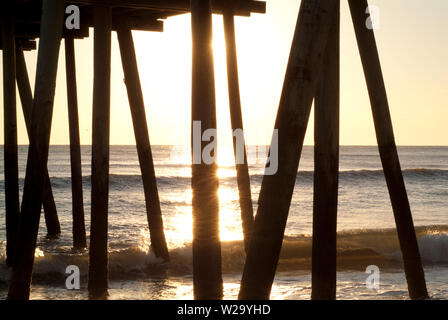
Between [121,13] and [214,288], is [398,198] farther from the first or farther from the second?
[121,13]

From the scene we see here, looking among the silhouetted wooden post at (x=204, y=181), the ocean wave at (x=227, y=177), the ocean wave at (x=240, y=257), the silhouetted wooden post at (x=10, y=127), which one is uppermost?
the ocean wave at (x=227, y=177)

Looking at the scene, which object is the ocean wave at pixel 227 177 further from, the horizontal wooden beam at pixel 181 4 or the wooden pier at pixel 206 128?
the horizontal wooden beam at pixel 181 4

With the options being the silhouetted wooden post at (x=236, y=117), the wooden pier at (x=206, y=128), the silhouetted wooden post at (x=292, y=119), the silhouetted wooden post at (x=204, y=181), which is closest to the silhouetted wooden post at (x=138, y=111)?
the wooden pier at (x=206, y=128)

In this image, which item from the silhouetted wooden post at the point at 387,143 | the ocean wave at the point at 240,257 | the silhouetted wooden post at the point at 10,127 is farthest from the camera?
the ocean wave at the point at 240,257

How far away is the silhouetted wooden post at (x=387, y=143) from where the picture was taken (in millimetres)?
6164

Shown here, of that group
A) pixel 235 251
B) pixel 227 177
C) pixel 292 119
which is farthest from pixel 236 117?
pixel 227 177

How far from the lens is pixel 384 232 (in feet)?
54.0

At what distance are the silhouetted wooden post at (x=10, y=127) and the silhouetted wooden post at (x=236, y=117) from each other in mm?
2635

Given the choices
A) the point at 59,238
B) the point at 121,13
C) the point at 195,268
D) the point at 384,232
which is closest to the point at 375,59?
the point at 195,268

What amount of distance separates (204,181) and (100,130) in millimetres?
3208

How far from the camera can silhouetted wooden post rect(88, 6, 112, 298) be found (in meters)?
7.55

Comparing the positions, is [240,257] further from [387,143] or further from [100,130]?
[387,143]

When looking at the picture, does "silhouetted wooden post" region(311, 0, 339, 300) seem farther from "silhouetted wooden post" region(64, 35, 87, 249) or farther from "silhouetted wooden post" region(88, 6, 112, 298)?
"silhouetted wooden post" region(64, 35, 87, 249)
